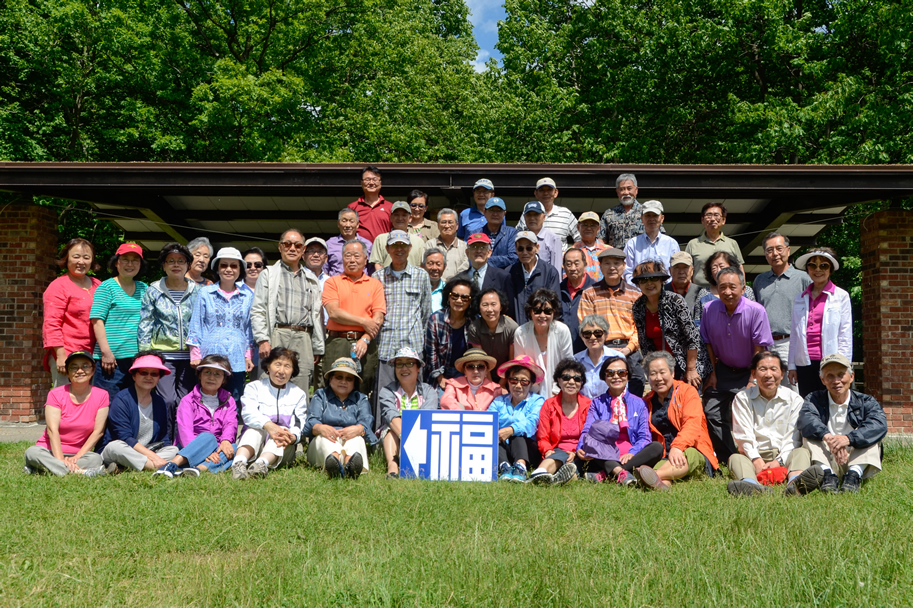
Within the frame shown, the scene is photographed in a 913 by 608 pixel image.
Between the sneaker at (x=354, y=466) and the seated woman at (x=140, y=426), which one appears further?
the seated woman at (x=140, y=426)

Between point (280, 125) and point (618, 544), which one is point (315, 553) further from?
point (280, 125)

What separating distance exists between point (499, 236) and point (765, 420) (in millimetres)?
3467

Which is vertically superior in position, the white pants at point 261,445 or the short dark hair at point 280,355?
the short dark hair at point 280,355

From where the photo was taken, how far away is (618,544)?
12.8 ft

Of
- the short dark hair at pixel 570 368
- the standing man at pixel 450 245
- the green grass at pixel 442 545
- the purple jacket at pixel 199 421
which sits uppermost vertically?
the standing man at pixel 450 245

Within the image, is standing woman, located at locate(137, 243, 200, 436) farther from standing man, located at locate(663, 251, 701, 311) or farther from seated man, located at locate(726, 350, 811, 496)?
seated man, located at locate(726, 350, 811, 496)

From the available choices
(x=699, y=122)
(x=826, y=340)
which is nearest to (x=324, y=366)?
(x=826, y=340)

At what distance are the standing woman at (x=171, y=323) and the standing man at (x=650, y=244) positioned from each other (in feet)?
15.2

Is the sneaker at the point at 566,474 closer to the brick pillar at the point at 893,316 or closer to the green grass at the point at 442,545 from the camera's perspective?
the green grass at the point at 442,545

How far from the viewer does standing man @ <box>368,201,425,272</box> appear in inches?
325

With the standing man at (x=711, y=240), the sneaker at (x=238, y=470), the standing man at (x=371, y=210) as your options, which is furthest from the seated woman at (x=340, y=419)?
the standing man at (x=711, y=240)

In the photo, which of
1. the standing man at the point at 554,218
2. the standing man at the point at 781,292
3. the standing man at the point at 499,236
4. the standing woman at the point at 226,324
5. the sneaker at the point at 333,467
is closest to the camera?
the sneaker at the point at 333,467

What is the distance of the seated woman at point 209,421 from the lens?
6.27 m

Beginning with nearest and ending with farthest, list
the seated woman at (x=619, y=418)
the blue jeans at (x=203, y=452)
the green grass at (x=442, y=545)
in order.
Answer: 1. the green grass at (x=442, y=545)
2. the seated woman at (x=619, y=418)
3. the blue jeans at (x=203, y=452)
